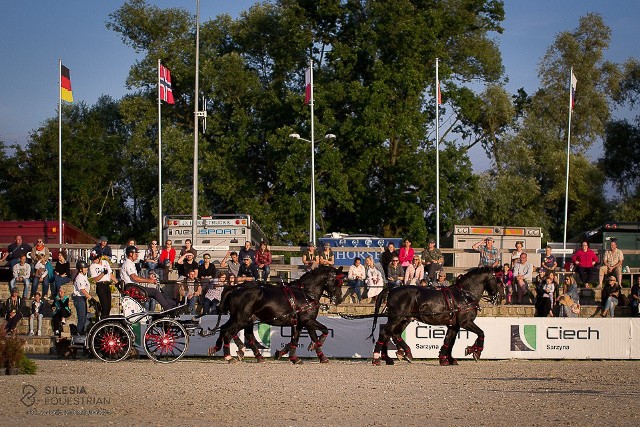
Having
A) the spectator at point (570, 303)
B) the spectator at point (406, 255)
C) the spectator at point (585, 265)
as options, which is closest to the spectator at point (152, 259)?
the spectator at point (406, 255)

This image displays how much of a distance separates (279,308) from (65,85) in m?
22.8

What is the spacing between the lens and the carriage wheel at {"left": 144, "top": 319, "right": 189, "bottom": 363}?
20906mm

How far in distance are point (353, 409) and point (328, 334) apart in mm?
9598

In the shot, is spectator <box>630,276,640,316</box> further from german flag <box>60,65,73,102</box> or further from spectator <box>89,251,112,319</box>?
german flag <box>60,65,73,102</box>

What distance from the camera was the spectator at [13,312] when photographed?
2456cm

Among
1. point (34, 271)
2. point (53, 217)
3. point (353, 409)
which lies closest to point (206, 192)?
point (53, 217)

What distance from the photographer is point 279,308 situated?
2147 centimetres

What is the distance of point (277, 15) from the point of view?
53.5m

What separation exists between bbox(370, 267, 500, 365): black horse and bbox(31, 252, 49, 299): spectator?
9820 millimetres

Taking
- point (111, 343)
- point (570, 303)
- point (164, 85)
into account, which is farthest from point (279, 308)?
point (164, 85)

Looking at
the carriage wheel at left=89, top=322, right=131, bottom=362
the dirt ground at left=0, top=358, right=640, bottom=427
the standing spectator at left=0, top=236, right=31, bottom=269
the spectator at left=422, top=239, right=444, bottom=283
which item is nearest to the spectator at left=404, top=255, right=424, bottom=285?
the spectator at left=422, top=239, right=444, bottom=283

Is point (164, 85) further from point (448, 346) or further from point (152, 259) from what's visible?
point (448, 346)

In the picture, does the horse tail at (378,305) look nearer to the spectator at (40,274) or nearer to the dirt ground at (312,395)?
the dirt ground at (312,395)

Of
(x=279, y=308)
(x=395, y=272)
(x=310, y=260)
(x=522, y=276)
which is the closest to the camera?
(x=279, y=308)
